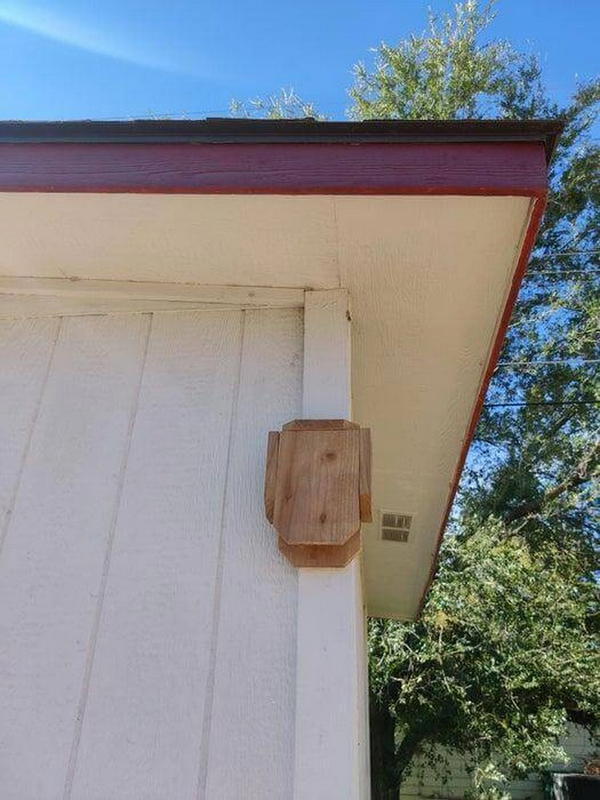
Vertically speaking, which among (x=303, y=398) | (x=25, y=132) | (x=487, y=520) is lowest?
(x=303, y=398)

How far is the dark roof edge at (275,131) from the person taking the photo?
1.04 m

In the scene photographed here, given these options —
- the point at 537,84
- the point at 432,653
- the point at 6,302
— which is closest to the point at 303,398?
the point at 6,302

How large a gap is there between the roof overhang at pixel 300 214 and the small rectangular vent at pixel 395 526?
1.31 metres

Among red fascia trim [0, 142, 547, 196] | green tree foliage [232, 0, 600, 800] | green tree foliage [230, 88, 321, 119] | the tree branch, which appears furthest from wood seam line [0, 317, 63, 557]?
green tree foliage [230, 88, 321, 119]

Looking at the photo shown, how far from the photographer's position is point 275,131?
1.13 meters

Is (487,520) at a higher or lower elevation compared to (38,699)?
higher

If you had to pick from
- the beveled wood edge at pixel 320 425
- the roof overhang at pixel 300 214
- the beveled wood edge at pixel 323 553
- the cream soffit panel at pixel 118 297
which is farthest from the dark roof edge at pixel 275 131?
the beveled wood edge at pixel 323 553

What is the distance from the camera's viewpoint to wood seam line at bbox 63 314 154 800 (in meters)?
0.94

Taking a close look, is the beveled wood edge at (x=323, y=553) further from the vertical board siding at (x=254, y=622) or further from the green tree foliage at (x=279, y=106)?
the green tree foliage at (x=279, y=106)

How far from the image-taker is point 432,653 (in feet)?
19.7

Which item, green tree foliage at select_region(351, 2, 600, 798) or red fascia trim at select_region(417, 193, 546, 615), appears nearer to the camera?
red fascia trim at select_region(417, 193, 546, 615)

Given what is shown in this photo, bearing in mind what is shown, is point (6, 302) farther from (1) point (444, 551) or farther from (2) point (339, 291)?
(1) point (444, 551)

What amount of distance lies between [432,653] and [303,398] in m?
5.63

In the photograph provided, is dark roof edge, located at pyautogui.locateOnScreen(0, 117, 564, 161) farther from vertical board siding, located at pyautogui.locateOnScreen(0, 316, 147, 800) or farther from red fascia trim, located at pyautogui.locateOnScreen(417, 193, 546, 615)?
vertical board siding, located at pyautogui.locateOnScreen(0, 316, 147, 800)
